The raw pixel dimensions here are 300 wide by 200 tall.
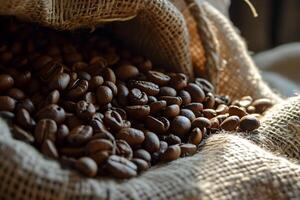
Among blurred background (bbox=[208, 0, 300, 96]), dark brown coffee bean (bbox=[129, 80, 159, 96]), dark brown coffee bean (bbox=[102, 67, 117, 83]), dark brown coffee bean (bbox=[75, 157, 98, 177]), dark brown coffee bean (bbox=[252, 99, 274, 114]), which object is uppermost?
dark brown coffee bean (bbox=[75, 157, 98, 177])

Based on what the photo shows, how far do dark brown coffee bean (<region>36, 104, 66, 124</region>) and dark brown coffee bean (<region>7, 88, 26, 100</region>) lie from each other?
5cm

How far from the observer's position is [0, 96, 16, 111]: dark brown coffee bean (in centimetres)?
78

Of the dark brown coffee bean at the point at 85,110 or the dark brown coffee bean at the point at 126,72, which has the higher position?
the dark brown coffee bean at the point at 85,110

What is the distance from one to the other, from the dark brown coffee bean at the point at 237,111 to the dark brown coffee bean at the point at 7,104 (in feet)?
1.18

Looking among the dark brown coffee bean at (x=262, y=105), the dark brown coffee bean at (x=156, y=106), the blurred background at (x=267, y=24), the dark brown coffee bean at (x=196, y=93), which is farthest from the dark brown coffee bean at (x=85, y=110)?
the blurred background at (x=267, y=24)

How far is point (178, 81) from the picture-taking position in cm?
98

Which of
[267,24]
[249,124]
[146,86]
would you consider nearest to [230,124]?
[249,124]

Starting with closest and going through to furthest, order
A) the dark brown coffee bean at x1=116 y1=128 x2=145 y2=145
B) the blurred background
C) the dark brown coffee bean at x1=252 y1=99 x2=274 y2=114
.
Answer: the dark brown coffee bean at x1=116 y1=128 x2=145 y2=145 < the dark brown coffee bean at x1=252 y1=99 x2=274 y2=114 < the blurred background

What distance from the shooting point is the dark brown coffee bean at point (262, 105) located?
105cm

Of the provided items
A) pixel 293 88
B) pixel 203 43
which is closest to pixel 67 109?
pixel 203 43

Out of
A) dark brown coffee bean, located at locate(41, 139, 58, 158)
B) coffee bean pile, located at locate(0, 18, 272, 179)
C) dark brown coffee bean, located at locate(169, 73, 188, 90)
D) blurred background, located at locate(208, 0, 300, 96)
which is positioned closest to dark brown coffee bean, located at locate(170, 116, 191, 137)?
coffee bean pile, located at locate(0, 18, 272, 179)

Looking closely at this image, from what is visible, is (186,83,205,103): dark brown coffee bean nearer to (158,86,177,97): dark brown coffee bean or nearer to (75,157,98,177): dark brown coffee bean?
(158,86,177,97): dark brown coffee bean

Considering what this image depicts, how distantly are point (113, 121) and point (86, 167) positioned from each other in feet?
0.41

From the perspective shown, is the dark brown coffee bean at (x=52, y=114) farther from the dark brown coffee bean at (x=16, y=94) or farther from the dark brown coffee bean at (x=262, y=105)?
the dark brown coffee bean at (x=262, y=105)
